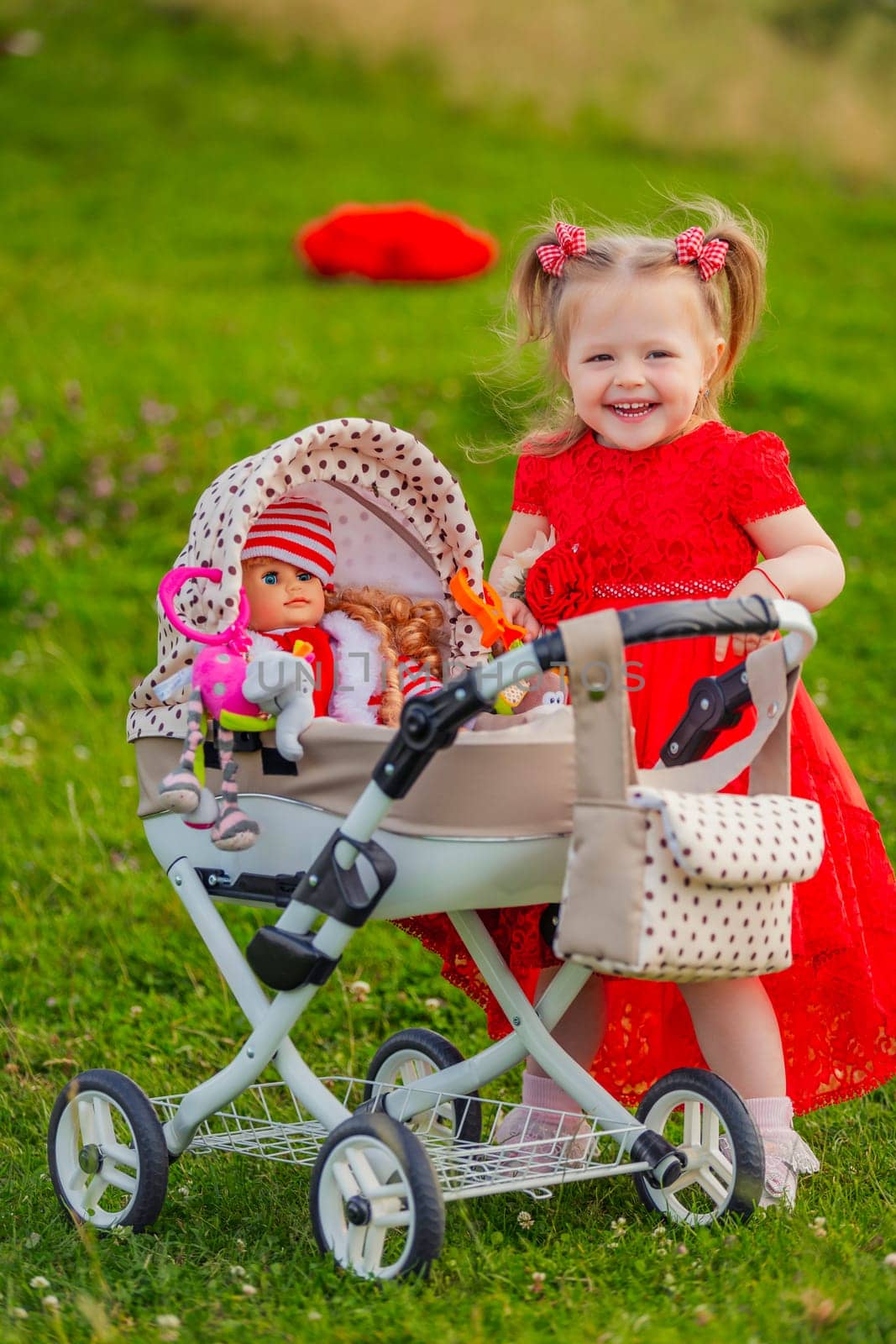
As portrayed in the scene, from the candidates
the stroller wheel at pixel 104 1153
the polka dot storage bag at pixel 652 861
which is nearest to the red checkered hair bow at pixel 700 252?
the polka dot storage bag at pixel 652 861

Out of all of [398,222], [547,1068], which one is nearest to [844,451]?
[398,222]

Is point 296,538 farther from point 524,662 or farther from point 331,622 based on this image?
Result: point 524,662

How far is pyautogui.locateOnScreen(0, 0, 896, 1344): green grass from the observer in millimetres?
2580

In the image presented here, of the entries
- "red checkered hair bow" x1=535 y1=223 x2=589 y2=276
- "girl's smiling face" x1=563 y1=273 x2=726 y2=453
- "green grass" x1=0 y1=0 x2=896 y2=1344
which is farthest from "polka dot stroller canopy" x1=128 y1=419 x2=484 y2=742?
"green grass" x1=0 y1=0 x2=896 y2=1344

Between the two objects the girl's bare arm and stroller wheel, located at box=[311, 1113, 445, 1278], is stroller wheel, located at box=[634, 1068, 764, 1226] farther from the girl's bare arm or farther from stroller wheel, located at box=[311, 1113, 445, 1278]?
the girl's bare arm

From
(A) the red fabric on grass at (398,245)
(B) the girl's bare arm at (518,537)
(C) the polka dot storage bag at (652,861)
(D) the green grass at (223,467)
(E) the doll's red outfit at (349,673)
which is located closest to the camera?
(C) the polka dot storage bag at (652,861)

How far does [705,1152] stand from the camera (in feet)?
9.29

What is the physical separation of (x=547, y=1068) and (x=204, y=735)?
0.83m

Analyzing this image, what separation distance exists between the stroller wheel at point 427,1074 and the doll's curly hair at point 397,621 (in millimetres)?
715

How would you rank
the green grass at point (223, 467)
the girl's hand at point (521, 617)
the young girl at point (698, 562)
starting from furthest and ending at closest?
the girl's hand at point (521, 617)
the young girl at point (698, 562)
the green grass at point (223, 467)

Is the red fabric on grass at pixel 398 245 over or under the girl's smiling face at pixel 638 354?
under

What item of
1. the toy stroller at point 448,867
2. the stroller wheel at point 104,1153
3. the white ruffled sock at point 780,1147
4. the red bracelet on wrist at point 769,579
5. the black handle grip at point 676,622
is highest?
the black handle grip at point 676,622

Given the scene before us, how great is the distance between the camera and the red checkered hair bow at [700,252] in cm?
310

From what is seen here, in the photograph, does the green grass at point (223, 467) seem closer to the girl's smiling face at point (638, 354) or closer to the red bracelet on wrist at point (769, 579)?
the girl's smiling face at point (638, 354)
